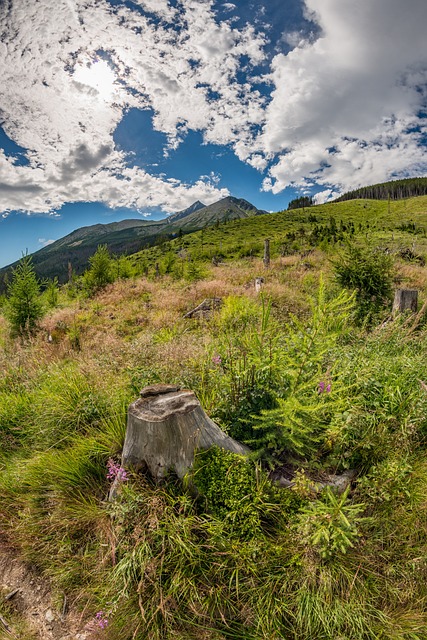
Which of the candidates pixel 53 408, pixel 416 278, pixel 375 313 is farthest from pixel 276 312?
pixel 416 278

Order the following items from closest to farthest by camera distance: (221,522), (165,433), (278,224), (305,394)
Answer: (221,522), (165,433), (305,394), (278,224)

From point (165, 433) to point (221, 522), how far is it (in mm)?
774

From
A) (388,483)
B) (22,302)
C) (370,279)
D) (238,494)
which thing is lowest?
(388,483)

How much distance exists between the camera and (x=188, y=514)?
2.19m

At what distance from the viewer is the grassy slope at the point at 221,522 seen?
1.84m

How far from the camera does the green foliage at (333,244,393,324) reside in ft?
24.0

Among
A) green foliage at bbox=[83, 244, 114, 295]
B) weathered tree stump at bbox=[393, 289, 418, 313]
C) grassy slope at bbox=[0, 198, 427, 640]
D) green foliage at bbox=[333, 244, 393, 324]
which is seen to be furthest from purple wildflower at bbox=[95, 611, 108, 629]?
green foliage at bbox=[83, 244, 114, 295]

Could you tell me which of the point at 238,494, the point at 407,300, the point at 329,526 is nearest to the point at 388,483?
the point at 329,526

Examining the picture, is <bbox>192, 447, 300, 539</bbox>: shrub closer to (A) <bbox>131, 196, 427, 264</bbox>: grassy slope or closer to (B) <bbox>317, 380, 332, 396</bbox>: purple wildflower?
(B) <bbox>317, 380, 332, 396</bbox>: purple wildflower

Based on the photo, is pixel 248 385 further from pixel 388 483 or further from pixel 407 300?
pixel 407 300

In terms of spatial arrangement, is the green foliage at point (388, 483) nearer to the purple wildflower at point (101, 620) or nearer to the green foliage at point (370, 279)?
the purple wildflower at point (101, 620)

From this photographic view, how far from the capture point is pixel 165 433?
7.41 ft

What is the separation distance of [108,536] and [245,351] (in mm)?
2047

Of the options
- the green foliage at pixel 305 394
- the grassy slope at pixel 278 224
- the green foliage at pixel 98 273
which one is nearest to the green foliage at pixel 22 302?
the green foliage at pixel 98 273
